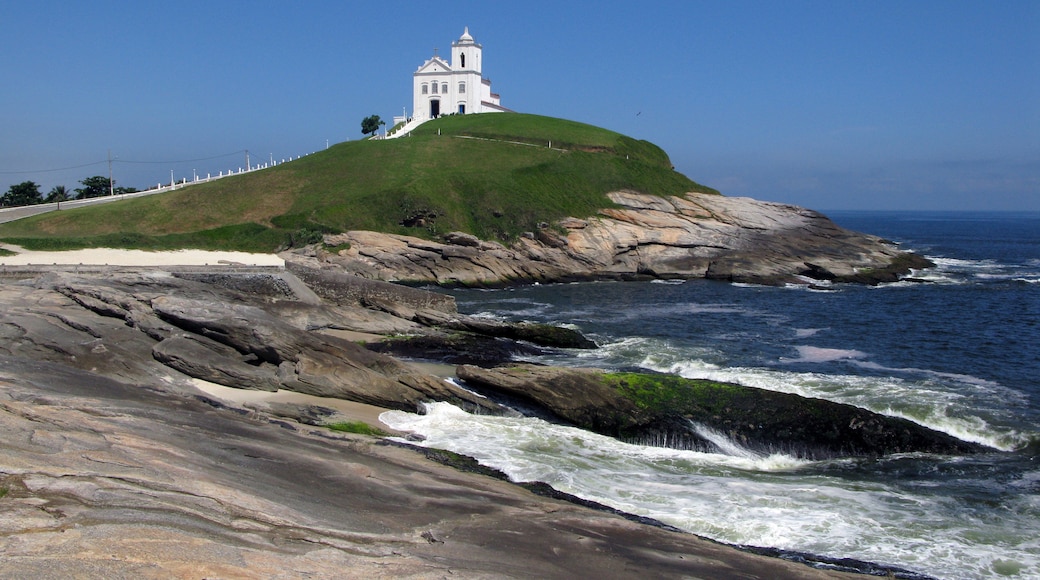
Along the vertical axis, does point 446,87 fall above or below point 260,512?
above

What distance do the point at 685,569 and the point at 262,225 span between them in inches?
2236

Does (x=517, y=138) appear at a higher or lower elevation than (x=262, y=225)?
higher

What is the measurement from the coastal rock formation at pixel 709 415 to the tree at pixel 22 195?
209ft

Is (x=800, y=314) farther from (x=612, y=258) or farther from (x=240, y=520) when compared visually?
(x=240, y=520)

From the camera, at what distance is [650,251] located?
216ft

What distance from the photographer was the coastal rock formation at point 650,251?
58406mm

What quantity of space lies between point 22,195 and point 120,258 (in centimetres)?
3988

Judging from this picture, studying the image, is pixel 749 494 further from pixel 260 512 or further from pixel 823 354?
pixel 823 354

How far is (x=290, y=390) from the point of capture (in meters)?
22.6

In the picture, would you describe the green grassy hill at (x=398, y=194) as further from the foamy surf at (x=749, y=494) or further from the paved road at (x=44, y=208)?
the foamy surf at (x=749, y=494)

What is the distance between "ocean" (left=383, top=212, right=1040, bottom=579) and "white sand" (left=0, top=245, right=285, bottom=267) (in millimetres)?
13722

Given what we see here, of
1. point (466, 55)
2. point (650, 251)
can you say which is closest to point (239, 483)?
point (650, 251)

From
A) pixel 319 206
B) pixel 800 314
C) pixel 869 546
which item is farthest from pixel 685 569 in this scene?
pixel 319 206

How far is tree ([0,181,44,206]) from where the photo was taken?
71562 millimetres
